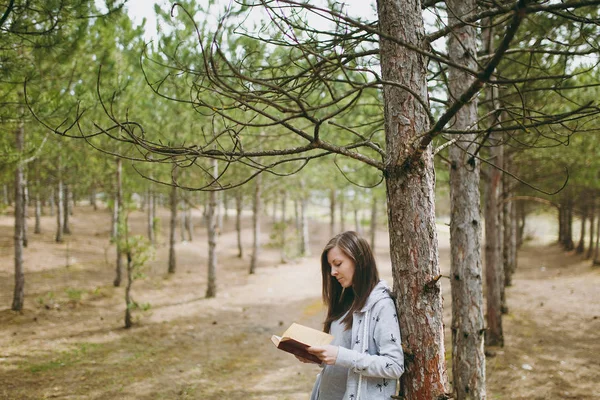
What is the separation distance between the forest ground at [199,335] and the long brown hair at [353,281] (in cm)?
241

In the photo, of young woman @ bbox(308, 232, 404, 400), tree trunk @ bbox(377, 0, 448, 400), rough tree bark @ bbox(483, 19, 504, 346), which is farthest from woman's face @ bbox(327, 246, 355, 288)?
rough tree bark @ bbox(483, 19, 504, 346)

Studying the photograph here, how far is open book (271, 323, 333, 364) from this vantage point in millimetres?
1951

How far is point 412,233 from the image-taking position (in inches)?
77.6

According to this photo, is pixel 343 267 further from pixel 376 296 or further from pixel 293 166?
pixel 293 166

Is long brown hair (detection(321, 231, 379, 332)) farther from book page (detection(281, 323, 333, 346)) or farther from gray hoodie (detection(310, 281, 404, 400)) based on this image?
book page (detection(281, 323, 333, 346))

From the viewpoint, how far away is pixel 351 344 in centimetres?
211

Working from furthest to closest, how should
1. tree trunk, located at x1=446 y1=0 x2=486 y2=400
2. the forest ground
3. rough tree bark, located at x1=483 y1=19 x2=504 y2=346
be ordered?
rough tree bark, located at x1=483 y1=19 x2=504 y2=346
the forest ground
tree trunk, located at x1=446 y1=0 x2=486 y2=400

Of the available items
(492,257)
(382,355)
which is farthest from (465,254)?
(492,257)

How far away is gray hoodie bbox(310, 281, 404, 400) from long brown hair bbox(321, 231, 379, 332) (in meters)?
0.10

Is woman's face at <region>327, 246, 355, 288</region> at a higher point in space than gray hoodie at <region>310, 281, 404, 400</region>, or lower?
higher

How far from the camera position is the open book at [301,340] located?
195 cm

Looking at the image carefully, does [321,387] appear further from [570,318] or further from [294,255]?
[294,255]

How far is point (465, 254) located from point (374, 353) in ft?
7.81

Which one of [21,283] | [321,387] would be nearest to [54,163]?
[21,283]
